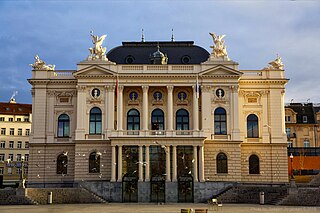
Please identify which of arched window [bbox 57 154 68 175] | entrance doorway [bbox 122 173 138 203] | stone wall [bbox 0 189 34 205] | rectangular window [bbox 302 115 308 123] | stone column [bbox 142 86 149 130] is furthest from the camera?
rectangular window [bbox 302 115 308 123]

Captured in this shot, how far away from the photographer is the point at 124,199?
57906mm

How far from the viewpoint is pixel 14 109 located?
309ft

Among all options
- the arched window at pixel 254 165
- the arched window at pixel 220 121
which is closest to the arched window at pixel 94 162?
the arched window at pixel 220 121

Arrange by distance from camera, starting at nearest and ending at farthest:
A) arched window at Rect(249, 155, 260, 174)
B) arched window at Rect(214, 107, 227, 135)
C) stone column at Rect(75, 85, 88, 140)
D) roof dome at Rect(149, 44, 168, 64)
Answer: stone column at Rect(75, 85, 88, 140), arched window at Rect(214, 107, 227, 135), arched window at Rect(249, 155, 260, 174), roof dome at Rect(149, 44, 168, 64)

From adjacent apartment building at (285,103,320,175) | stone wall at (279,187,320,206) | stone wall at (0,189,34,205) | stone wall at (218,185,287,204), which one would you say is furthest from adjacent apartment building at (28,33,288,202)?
adjacent apartment building at (285,103,320,175)

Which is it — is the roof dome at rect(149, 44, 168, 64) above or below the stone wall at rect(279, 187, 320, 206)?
above

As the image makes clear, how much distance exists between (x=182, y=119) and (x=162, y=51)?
10156 millimetres

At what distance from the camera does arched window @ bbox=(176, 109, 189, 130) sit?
62750 millimetres

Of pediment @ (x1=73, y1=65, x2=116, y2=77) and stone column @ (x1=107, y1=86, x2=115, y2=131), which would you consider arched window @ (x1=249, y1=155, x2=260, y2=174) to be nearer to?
stone column @ (x1=107, y1=86, x2=115, y2=131)

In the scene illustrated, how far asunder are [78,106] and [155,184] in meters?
13.9

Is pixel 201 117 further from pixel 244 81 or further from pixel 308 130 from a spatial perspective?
pixel 308 130

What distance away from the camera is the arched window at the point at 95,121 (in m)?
61.7

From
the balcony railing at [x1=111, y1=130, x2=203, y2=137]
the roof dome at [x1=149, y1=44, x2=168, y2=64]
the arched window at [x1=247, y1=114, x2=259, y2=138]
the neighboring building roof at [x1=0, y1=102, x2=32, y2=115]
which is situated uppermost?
the roof dome at [x1=149, y1=44, x2=168, y2=64]

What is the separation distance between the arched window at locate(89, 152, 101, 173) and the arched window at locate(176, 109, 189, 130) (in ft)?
35.6
